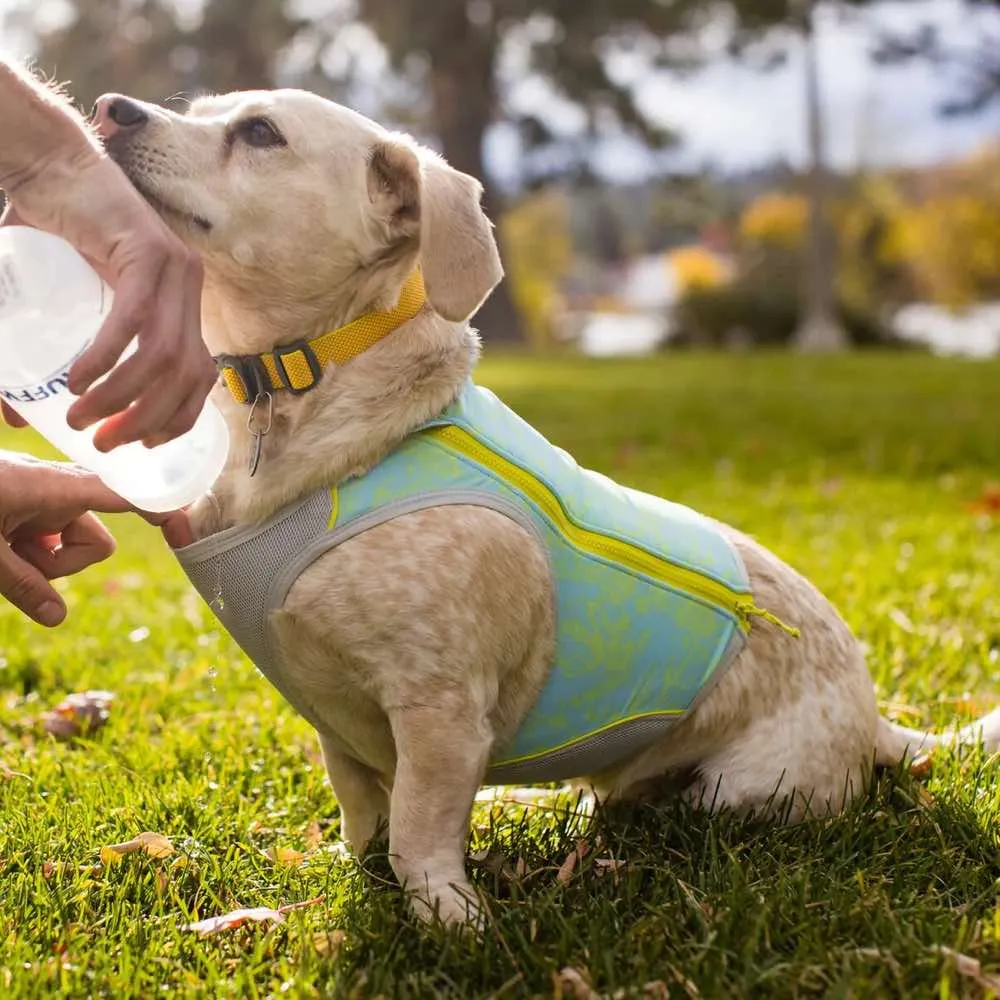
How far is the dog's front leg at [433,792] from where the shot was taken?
7.80 feet

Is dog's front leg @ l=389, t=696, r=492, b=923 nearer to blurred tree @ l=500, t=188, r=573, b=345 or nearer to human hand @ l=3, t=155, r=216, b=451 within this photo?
human hand @ l=3, t=155, r=216, b=451

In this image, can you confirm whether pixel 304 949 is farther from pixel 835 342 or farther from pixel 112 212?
pixel 835 342

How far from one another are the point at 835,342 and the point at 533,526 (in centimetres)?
2604

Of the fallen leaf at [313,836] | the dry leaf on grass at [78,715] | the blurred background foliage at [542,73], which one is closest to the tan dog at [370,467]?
the fallen leaf at [313,836]

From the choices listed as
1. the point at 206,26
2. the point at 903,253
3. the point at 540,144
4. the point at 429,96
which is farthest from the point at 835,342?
the point at 903,253

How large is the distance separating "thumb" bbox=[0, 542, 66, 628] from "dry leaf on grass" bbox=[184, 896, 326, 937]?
0.71 meters

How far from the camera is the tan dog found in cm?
238

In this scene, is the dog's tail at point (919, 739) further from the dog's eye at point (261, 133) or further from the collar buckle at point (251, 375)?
the dog's eye at point (261, 133)

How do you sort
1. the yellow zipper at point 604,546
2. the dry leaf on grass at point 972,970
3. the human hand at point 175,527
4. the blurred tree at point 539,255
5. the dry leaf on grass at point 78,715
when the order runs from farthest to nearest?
the blurred tree at point 539,255 → the dry leaf on grass at point 78,715 → the human hand at point 175,527 → the yellow zipper at point 604,546 → the dry leaf on grass at point 972,970

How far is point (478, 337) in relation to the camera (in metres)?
2.71

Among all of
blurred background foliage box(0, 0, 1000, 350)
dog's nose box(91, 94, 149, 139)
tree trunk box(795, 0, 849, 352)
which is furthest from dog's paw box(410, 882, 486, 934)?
tree trunk box(795, 0, 849, 352)

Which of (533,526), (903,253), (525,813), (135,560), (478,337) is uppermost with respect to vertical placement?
(478,337)

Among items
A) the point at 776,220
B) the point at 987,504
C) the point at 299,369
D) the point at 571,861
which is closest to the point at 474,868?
the point at 571,861

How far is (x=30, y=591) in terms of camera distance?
2.68 meters
